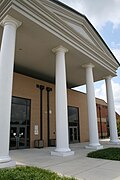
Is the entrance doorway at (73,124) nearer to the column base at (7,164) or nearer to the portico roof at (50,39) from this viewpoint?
the portico roof at (50,39)

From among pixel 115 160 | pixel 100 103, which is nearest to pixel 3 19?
pixel 115 160

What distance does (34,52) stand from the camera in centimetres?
1455

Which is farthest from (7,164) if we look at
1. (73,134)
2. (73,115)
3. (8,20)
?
(73,115)

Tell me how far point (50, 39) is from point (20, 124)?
29.7ft

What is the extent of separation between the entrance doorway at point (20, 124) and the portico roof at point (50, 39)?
3.75m

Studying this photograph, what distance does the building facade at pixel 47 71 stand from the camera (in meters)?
9.08

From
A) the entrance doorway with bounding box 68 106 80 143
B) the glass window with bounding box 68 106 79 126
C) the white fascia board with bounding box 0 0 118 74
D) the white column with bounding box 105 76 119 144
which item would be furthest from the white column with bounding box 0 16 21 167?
the glass window with bounding box 68 106 79 126

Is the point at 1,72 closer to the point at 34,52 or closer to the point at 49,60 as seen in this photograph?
the point at 34,52

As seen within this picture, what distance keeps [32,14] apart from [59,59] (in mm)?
3653

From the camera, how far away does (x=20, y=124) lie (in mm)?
17094

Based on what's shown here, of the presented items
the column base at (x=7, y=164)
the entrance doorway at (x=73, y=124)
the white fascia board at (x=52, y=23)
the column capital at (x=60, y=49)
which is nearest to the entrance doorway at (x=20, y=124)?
the column capital at (x=60, y=49)

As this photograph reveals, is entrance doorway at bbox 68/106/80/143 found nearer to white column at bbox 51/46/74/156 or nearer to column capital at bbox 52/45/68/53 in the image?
white column at bbox 51/46/74/156

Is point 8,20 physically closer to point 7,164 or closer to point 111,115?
point 7,164

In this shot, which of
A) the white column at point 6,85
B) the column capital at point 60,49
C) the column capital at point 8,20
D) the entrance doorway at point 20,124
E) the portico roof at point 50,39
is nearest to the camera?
the white column at point 6,85
